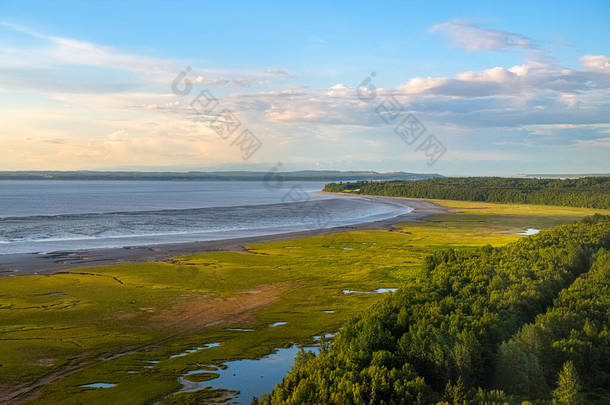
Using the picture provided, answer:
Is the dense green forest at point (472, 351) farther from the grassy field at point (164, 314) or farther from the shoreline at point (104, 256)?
the shoreline at point (104, 256)

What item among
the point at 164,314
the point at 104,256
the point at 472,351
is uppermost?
the point at 472,351

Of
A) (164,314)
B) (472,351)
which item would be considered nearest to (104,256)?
(164,314)

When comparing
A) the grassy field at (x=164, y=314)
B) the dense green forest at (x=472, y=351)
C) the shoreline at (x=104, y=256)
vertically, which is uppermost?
the dense green forest at (x=472, y=351)

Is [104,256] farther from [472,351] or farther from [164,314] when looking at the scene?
[472,351]

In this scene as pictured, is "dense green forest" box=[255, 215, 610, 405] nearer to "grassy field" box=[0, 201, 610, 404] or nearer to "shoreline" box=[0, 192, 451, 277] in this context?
"grassy field" box=[0, 201, 610, 404]

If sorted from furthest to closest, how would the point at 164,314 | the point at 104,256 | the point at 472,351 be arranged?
the point at 104,256
the point at 164,314
the point at 472,351

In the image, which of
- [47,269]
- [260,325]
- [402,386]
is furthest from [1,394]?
[47,269]

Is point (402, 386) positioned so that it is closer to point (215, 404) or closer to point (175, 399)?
point (215, 404)

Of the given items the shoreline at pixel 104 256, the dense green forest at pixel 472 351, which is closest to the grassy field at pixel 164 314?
the shoreline at pixel 104 256

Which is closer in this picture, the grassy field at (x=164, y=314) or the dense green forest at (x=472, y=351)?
the dense green forest at (x=472, y=351)
